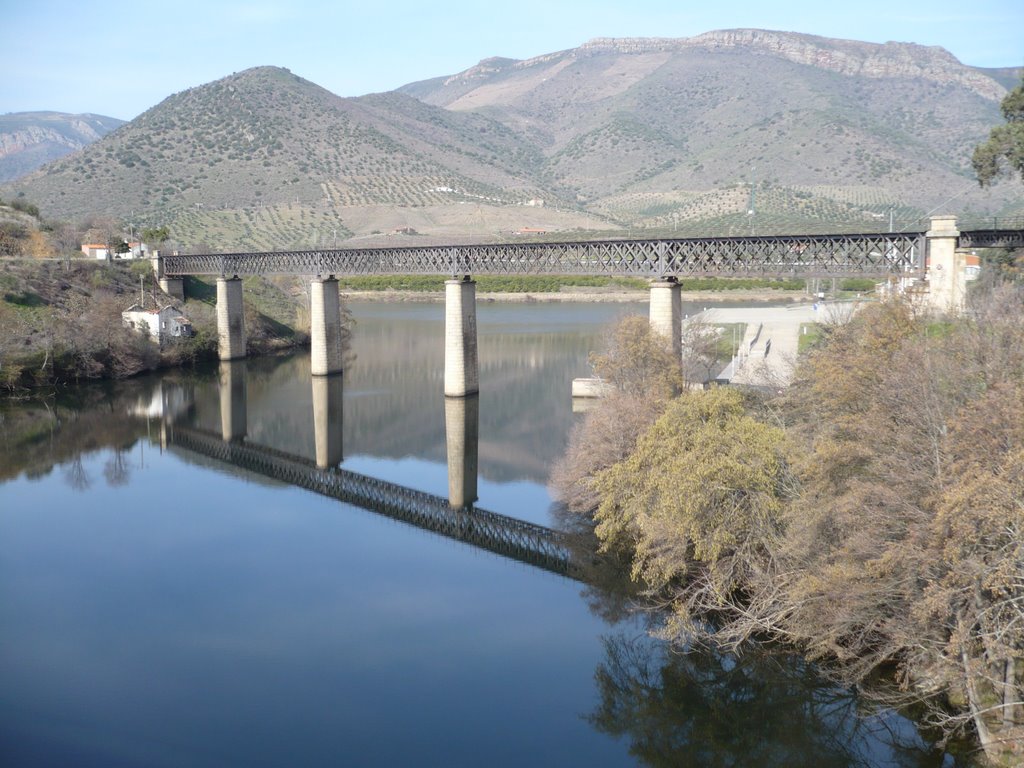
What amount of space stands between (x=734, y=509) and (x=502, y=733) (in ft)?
20.6

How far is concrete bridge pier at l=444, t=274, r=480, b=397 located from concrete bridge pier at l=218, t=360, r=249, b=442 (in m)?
9.63

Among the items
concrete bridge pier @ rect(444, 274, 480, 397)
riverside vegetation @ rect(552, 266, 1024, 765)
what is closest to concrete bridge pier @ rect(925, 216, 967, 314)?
riverside vegetation @ rect(552, 266, 1024, 765)

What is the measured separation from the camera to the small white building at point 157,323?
57691mm

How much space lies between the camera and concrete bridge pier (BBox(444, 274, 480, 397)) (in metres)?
45.9

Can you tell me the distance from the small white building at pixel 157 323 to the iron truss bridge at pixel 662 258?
7895 mm

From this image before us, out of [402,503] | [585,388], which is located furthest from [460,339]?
[402,503]

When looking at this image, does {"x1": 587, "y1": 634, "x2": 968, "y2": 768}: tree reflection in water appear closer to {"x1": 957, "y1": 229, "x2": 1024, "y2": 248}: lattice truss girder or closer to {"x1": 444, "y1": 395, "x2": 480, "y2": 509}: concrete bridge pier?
{"x1": 444, "y1": 395, "x2": 480, "y2": 509}: concrete bridge pier

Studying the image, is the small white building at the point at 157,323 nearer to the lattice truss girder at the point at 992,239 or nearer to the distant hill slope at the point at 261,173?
the lattice truss girder at the point at 992,239

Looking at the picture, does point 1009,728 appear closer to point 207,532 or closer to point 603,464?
point 603,464

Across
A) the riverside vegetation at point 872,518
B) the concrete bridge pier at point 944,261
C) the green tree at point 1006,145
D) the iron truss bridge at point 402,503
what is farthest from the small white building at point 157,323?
the green tree at point 1006,145

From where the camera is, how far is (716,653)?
19.2 metres

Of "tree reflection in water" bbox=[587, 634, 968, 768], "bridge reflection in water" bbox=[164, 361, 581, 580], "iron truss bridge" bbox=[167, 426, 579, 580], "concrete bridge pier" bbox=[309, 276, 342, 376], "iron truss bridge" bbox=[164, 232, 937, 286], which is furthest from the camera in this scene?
"concrete bridge pier" bbox=[309, 276, 342, 376]

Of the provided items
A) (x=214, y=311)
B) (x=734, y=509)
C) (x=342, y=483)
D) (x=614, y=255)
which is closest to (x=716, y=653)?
(x=734, y=509)

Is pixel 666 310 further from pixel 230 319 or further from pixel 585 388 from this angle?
pixel 230 319
